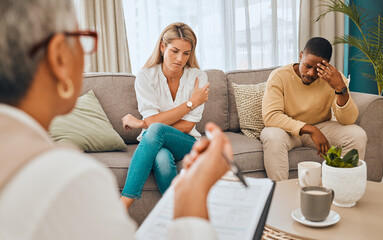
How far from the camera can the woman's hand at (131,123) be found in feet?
7.38

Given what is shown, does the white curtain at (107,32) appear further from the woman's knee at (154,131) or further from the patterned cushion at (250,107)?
the woman's knee at (154,131)

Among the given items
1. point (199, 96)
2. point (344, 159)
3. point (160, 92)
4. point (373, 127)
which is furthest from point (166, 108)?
point (373, 127)

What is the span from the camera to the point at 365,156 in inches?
95.4

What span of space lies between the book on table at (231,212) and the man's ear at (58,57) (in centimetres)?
41

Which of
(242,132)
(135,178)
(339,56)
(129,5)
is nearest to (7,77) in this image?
(135,178)

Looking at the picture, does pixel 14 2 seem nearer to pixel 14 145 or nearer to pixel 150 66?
pixel 14 145

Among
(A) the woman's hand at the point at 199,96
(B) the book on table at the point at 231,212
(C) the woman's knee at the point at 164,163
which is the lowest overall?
(C) the woman's knee at the point at 164,163

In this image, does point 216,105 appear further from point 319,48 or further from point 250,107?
point 319,48

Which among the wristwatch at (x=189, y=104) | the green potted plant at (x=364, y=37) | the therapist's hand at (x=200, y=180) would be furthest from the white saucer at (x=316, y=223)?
the green potted plant at (x=364, y=37)

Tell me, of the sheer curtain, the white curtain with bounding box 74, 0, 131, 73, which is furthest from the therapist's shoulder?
the sheer curtain

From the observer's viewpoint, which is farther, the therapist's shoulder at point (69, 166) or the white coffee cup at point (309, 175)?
the white coffee cup at point (309, 175)

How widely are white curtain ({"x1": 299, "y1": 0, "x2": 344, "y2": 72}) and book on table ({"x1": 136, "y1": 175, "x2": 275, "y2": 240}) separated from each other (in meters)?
3.10

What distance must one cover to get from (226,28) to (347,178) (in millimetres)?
2610

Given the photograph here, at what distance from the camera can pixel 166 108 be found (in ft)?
7.66
